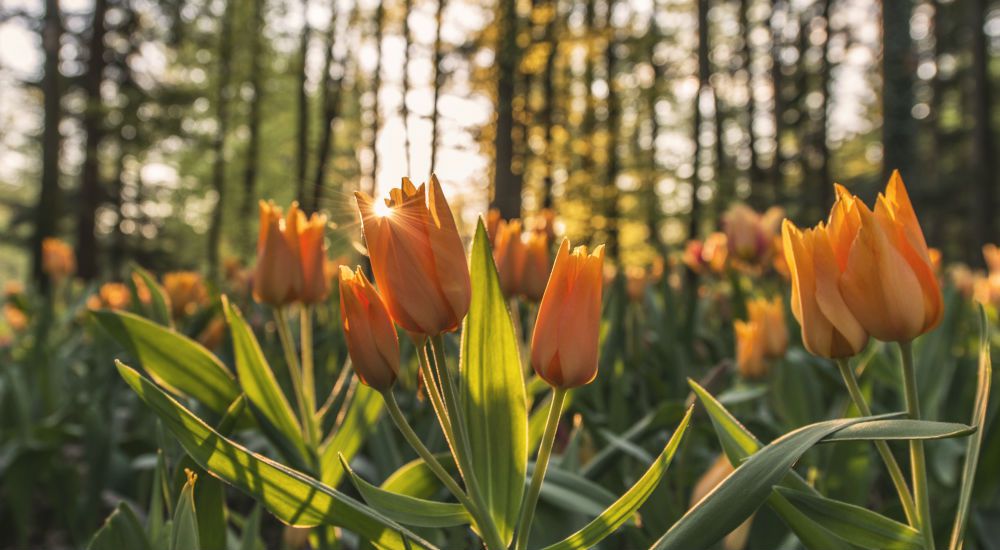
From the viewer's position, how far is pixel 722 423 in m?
0.78

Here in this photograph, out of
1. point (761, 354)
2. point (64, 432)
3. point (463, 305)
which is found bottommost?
point (64, 432)

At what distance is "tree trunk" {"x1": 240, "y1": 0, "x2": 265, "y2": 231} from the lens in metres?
18.1

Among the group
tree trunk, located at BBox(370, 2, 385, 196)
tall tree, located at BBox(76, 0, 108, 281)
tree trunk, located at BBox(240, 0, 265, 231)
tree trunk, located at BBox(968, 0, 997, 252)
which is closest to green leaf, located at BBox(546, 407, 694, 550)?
tree trunk, located at BBox(968, 0, 997, 252)

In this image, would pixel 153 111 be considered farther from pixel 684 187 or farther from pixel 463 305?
pixel 463 305

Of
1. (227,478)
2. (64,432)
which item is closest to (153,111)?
(64,432)

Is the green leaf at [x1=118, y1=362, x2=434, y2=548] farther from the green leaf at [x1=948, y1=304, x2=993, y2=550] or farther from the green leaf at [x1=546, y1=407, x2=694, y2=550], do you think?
the green leaf at [x1=948, y1=304, x2=993, y2=550]

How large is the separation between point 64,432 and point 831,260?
1.77m

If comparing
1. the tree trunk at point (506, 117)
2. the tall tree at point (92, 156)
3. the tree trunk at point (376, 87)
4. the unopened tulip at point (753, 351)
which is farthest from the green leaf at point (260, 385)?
the tall tree at point (92, 156)

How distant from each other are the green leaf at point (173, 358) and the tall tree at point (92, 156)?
45.3 feet

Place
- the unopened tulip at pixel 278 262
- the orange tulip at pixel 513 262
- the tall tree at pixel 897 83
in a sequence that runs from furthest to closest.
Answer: the tall tree at pixel 897 83
the orange tulip at pixel 513 262
the unopened tulip at pixel 278 262

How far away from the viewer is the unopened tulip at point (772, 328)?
1628 millimetres

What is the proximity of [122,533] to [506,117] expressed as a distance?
34.2ft

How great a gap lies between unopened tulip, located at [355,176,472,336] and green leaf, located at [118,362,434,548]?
158 millimetres

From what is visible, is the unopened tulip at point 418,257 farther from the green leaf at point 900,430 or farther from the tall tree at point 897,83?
the tall tree at point 897,83
